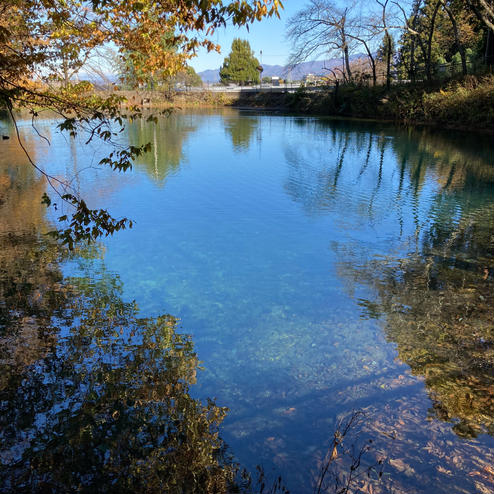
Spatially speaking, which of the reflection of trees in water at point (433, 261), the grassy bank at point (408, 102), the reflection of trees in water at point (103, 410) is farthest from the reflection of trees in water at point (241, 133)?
the reflection of trees in water at point (103, 410)

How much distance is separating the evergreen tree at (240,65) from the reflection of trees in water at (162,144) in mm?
39426

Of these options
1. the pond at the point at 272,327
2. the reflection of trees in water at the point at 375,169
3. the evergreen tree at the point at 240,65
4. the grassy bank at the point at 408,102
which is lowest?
the pond at the point at 272,327

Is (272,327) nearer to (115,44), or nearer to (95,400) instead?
(95,400)

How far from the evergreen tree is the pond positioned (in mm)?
61006

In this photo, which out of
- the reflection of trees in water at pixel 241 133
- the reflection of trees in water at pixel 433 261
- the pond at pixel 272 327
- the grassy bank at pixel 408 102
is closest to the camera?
the pond at pixel 272 327

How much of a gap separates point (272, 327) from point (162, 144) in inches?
663

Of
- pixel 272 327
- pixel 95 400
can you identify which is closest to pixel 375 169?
pixel 272 327

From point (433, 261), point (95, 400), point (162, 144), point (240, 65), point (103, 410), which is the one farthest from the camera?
point (240, 65)

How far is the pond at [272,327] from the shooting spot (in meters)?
3.56

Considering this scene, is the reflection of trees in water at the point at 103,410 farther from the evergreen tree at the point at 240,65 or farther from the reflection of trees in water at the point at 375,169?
the evergreen tree at the point at 240,65

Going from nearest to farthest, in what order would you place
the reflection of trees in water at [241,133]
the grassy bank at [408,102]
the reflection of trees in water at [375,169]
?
the reflection of trees in water at [375,169]
the reflection of trees in water at [241,133]
the grassy bank at [408,102]

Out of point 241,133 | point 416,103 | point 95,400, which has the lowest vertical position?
point 95,400

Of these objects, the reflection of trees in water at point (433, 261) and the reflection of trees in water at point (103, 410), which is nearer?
the reflection of trees in water at point (103, 410)

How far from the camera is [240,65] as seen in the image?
225ft
